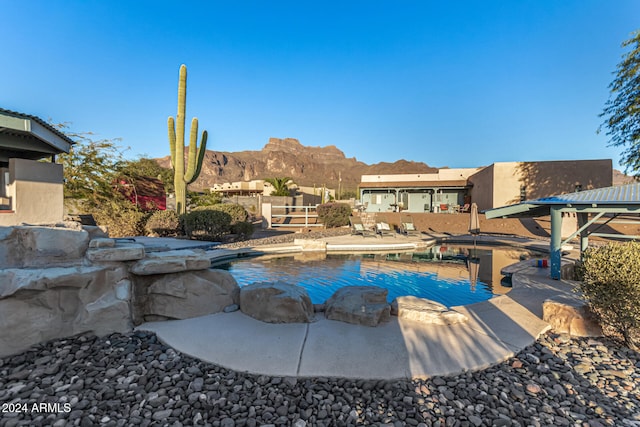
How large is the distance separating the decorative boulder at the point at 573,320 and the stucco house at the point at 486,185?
18.2m

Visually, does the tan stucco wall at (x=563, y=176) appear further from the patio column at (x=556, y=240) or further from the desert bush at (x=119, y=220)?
the desert bush at (x=119, y=220)

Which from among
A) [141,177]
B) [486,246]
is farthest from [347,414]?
[141,177]

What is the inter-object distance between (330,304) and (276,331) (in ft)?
2.96

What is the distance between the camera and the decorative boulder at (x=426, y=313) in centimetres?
367

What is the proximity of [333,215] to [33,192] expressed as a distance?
1445 centimetres

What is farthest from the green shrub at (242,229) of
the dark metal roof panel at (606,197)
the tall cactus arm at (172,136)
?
the dark metal roof panel at (606,197)

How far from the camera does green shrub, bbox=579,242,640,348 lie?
3.09 metres

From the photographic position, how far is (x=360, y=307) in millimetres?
3709

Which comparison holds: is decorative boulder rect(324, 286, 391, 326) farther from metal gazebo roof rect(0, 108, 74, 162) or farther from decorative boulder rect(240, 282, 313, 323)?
metal gazebo roof rect(0, 108, 74, 162)

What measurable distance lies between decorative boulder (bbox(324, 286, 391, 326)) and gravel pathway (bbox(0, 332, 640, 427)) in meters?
1.15

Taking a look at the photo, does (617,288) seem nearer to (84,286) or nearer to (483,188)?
(84,286)

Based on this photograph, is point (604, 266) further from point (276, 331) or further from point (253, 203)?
point (253, 203)

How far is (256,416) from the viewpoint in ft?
6.84

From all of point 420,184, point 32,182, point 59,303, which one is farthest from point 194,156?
point 420,184
